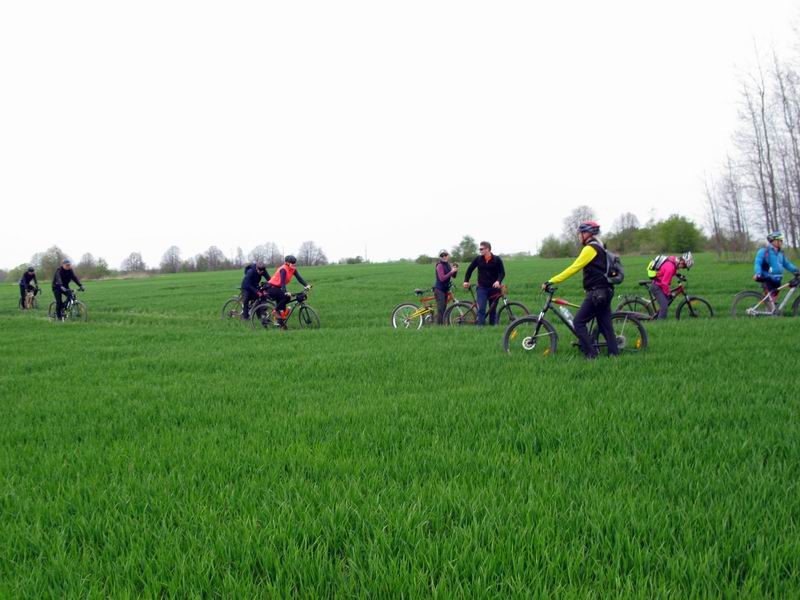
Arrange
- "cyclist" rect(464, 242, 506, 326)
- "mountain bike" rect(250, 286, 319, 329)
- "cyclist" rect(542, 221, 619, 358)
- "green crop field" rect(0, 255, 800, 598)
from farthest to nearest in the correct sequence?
"mountain bike" rect(250, 286, 319, 329) < "cyclist" rect(464, 242, 506, 326) < "cyclist" rect(542, 221, 619, 358) < "green crop field" rect(0, 255, 800, 598)

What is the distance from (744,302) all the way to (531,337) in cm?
782

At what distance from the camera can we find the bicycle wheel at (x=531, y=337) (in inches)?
308

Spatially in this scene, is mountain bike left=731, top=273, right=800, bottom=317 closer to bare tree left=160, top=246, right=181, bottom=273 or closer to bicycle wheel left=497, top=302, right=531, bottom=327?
bicycle wheel left=497, top=302, right=531, bottom=327

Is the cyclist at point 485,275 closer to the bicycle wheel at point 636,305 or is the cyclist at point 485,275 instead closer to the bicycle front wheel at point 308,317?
the bicycle wheel at point 636,305

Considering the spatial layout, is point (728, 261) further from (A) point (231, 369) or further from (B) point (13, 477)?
(B) point (13, 477)

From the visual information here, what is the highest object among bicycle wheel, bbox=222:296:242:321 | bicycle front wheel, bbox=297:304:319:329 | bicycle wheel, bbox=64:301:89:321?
bicycle wheel, bbox=64:301:89:321

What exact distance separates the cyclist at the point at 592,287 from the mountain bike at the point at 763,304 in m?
6.61

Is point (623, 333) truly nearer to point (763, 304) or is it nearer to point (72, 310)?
point (763, 304)

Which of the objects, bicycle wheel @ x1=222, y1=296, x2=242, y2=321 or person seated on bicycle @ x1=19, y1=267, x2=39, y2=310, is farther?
person seated on bicycle @ x1=19, y1=267, x2=39, y2=310

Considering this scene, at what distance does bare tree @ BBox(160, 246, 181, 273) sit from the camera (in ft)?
335

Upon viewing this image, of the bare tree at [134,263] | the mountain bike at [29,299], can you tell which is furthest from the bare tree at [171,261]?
the mountain bike at [29,299]

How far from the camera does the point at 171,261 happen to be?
10888 centimetres

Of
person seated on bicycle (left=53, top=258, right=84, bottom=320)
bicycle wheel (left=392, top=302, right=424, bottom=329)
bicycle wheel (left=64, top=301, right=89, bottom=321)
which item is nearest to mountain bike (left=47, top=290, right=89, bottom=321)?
bicycle wheel (left=64, top=301, right=89, bottom=321)

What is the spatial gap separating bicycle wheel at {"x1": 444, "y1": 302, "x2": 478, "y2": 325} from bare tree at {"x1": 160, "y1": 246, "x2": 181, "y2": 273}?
9984cm
